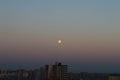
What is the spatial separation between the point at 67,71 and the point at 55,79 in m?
4.77

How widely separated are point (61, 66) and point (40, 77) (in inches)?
234

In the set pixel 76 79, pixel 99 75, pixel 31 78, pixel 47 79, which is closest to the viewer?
pixel 47 79

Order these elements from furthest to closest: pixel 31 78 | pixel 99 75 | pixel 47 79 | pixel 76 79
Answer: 1. pixel 99 75
2. pixel 76 79
3. pixel 31 78
4. pixel 47 79

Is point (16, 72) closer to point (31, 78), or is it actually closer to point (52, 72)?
point (31, 78)

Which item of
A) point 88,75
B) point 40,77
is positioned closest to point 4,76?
point 40,77

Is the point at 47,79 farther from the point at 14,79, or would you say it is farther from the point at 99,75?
the point at 99,75

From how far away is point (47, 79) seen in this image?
282 feet

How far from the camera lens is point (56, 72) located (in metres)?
88.0

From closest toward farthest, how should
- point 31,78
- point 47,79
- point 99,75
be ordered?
1. point 47,79
2. point 31,78
3. point 99,75

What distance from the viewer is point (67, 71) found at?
90.6 m

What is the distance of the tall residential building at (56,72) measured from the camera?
8750 cm

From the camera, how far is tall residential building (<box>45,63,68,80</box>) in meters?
87.5

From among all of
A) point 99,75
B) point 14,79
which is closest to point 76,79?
point 99,75

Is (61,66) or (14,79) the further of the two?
(14,79)
